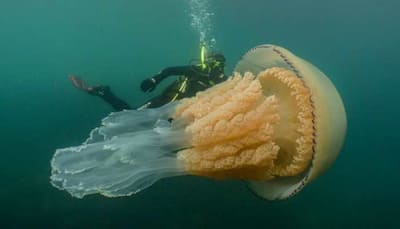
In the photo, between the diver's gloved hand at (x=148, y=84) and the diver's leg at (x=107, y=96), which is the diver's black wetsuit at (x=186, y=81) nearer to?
the diver's gloved hand at (x=148, y=84)

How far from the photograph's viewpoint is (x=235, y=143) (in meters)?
3.14

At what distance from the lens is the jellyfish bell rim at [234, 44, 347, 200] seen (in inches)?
114

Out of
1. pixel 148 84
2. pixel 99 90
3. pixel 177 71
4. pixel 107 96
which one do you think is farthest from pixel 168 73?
pixel 99 90

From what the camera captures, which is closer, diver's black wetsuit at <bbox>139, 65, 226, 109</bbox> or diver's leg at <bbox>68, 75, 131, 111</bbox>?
diver's black wetsuit at <bbox>139, 65, 226, 109</bbox>

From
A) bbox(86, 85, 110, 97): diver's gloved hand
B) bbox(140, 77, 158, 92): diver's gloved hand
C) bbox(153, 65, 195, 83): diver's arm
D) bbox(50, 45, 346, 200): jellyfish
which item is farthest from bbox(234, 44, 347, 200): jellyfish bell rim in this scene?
bbox(86, 85, 110, 97): diver's gloved hand

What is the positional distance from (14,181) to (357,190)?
12.3 m

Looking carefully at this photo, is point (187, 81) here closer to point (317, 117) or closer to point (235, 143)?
point (235, 143)

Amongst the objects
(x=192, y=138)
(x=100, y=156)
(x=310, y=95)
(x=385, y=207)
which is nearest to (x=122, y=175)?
(x=100, y=156)

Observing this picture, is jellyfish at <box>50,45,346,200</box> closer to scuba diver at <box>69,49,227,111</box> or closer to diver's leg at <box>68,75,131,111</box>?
scuba diver at <box>69,49,227,111</box>

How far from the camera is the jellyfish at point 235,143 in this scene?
3021mm

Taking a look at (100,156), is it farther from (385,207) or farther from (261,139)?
(385,207)

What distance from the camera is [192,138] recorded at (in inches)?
125

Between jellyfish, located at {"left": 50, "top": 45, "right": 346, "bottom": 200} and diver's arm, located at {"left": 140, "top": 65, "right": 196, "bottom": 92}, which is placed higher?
diver's arm, located at {"left": 140, "top": 65, "right": 196, "bottom": 92}

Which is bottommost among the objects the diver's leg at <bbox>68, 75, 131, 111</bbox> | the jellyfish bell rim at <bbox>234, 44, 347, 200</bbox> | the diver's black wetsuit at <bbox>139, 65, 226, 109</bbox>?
the jellyfish bell rim at <bbox>234, 44, 347, 200</bbox>
